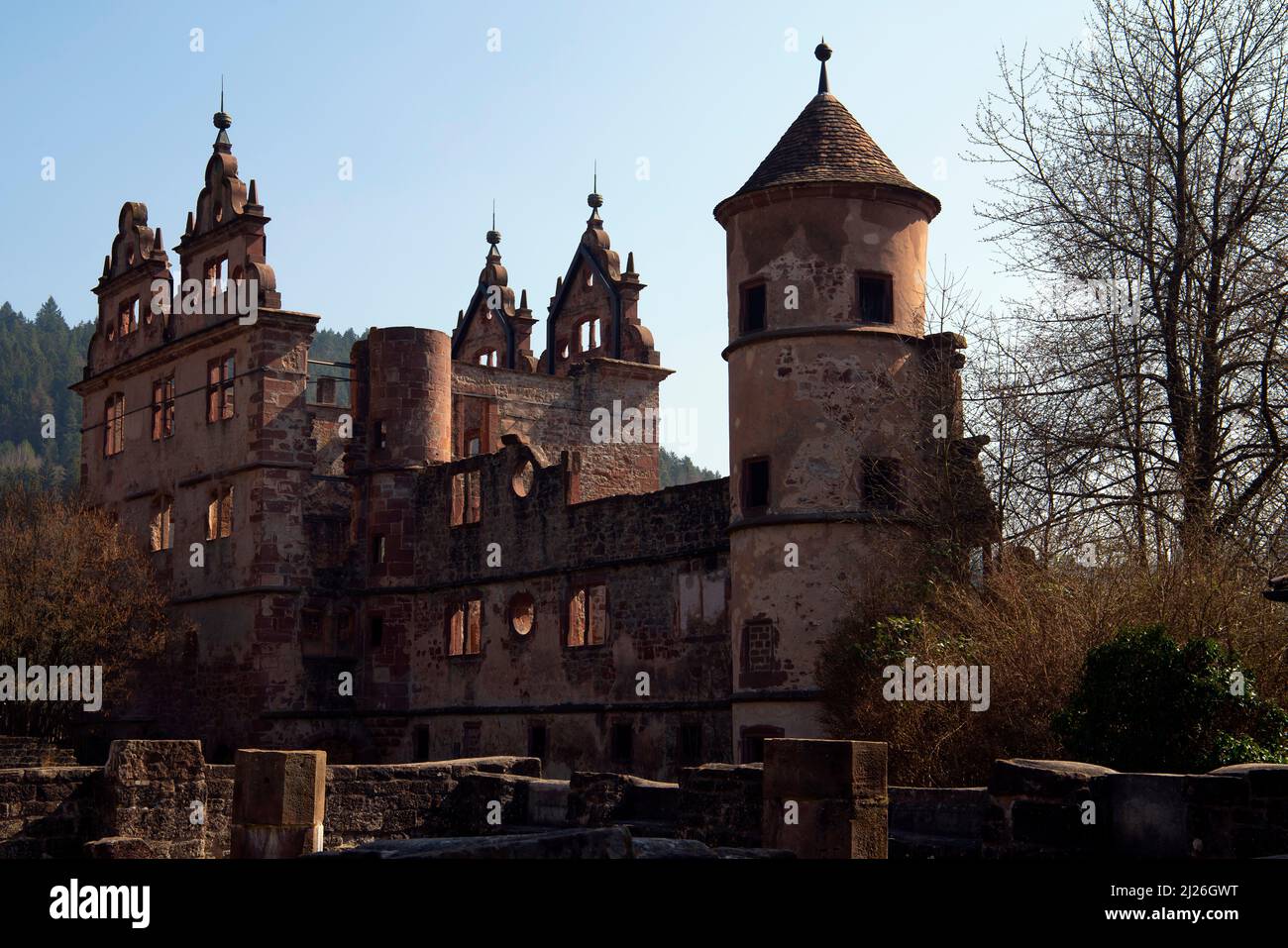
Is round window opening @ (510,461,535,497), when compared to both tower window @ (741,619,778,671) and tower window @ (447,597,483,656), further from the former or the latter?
tower window @ (741,619,778,671)

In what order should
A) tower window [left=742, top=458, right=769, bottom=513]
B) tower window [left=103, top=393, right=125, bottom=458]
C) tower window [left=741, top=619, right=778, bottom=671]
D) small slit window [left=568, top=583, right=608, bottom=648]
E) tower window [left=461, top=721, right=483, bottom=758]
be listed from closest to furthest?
tower window [left=741, top=619, right=778, bottom=671] → tower window [left=742, top=458, right=769, bottom=513] → small slit window [left=568, top=583, right=608, bottom=648] → tower window [left=461, top=721, right=483, bottom=758] → tower window [left=103, top=393, right=125, bottom=458]

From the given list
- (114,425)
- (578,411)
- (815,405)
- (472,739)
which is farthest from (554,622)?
(114,425)

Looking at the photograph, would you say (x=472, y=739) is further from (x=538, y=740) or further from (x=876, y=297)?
(x=876, y=297)

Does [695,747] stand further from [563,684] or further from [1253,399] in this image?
[1253,399]

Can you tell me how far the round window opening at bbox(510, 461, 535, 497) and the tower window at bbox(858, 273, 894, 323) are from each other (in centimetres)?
795

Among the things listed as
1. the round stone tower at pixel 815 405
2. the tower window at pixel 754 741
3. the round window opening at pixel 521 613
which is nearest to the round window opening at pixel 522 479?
the round window opening at pixel 521 613

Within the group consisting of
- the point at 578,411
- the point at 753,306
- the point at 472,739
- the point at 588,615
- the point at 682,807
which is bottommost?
the point at 682,807

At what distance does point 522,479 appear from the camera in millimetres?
30672

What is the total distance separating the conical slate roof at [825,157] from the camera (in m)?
24.7

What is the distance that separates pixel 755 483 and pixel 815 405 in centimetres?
140

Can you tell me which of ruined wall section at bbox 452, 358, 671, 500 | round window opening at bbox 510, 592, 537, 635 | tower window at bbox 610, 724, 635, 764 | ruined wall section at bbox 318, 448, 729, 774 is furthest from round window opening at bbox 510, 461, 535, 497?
ruined wall section at bbox 452, 358, 671, 500

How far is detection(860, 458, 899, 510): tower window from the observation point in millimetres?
24172

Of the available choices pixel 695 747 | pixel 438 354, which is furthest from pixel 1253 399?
pixel 438 354

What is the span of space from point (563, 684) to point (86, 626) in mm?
8996
